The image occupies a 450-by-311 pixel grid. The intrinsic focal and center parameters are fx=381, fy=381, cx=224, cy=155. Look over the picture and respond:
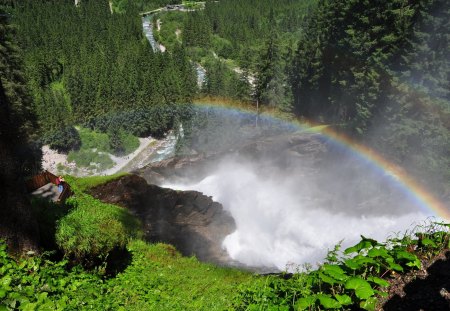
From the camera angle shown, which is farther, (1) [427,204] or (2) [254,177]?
(2) [254,177]

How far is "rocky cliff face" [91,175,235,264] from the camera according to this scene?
20891mm

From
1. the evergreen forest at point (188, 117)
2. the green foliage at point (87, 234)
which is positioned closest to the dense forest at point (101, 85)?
the evergreen forest at point (188, 117)

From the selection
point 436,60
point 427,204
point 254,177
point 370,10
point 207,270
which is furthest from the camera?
point 254,177

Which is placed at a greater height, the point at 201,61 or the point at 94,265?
the point at 94,265

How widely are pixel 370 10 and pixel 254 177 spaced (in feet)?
66.8

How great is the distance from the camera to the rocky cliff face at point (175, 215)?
20891 millimetres

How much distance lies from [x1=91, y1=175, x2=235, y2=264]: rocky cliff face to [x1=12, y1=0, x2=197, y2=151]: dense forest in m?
44.6

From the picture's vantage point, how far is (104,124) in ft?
235

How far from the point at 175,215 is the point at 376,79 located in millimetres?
23220

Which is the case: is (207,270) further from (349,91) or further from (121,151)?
(121,151)

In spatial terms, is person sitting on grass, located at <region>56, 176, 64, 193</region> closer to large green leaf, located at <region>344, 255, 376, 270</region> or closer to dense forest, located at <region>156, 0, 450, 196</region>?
large green leaf, located at <region>344, 255, 376, 270</region>

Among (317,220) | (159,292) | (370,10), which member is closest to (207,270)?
(159,292)

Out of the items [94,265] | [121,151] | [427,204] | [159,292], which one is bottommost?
[121,151]

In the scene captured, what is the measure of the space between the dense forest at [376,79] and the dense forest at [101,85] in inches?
480
